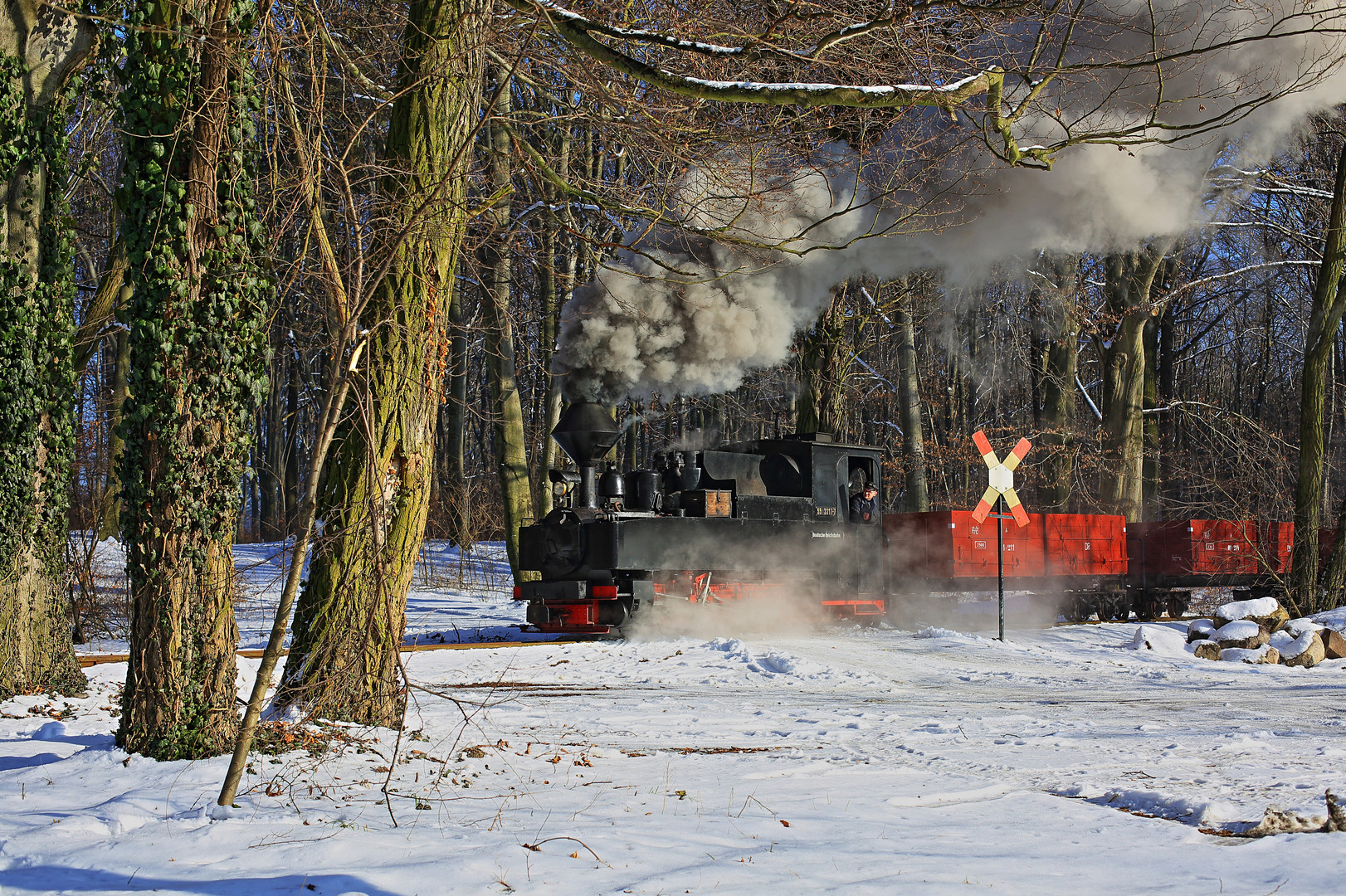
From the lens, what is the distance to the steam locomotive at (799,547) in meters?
12.7

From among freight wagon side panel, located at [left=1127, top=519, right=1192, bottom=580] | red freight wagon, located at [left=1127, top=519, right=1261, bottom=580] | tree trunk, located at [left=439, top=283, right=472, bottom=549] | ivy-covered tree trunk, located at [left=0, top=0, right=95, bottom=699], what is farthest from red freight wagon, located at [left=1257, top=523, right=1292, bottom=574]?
ivy-covered tree trunk, located at [left=0, top=0, right=95, bottom=699]

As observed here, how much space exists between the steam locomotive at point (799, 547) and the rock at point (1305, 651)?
2732 millimetres

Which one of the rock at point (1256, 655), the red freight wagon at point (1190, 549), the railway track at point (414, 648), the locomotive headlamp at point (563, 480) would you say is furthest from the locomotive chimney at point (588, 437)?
the red freight wagon at point (1190, 549)

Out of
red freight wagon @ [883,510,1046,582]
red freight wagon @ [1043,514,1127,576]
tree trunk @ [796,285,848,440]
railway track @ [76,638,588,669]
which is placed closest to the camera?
railway track @ [76,638,588,669]

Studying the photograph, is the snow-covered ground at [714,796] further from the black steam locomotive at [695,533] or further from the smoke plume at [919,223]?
the smoke plume at [919,223]

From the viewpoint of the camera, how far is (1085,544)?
17.4 metres

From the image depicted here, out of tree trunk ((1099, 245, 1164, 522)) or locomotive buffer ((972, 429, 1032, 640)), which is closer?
locomotive buffer ((972, 429, 1032, 640))

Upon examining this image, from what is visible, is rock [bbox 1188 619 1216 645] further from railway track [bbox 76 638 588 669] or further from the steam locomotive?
railway track [bbox 76 638 588 669]

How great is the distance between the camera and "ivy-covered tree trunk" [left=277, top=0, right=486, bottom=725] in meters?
5.73

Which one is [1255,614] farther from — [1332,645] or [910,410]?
[910,410]

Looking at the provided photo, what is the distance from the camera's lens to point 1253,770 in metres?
5.43

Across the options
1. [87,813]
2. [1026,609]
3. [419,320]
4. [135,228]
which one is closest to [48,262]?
[135,228]

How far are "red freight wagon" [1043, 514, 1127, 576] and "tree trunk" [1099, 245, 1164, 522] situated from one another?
8.98 ft

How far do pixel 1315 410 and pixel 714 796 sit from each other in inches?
521
